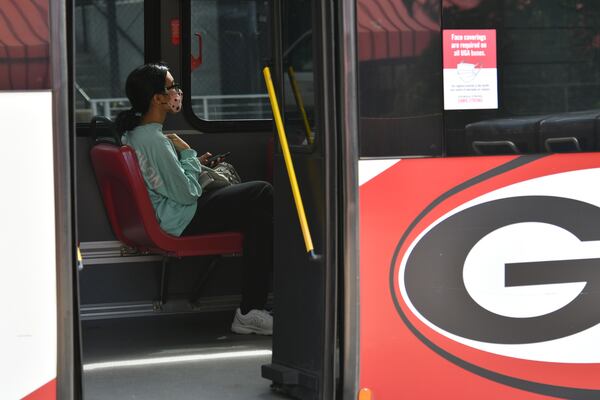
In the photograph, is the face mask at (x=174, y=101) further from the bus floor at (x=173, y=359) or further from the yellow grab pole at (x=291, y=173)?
the yellow grab pole at (x=291, y=173)

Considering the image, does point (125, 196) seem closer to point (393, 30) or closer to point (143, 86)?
point (143, 86)

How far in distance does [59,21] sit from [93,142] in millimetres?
2279

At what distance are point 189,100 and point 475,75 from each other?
2559mm

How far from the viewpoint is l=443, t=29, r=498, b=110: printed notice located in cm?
A: 359

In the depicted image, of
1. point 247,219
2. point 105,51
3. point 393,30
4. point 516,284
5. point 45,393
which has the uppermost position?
point 105,51

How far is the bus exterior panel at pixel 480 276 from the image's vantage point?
3.57 m

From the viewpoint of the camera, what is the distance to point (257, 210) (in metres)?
5.30

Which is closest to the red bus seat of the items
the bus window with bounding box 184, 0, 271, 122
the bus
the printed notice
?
the bus window with bounding box 184, 0, 271, 122

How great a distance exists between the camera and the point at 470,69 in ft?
11.8

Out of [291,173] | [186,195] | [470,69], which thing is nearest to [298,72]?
[291,173]

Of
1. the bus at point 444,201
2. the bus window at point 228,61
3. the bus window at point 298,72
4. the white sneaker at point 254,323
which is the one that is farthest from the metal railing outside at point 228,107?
the bus at point 444,201

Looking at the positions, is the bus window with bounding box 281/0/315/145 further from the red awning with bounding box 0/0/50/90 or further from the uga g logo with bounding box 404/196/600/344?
the red awning with bounding box 0/0/50/90

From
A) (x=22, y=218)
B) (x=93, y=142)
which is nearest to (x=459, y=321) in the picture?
(x=22, y=218)

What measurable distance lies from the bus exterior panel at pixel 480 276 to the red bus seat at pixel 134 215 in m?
1.89
